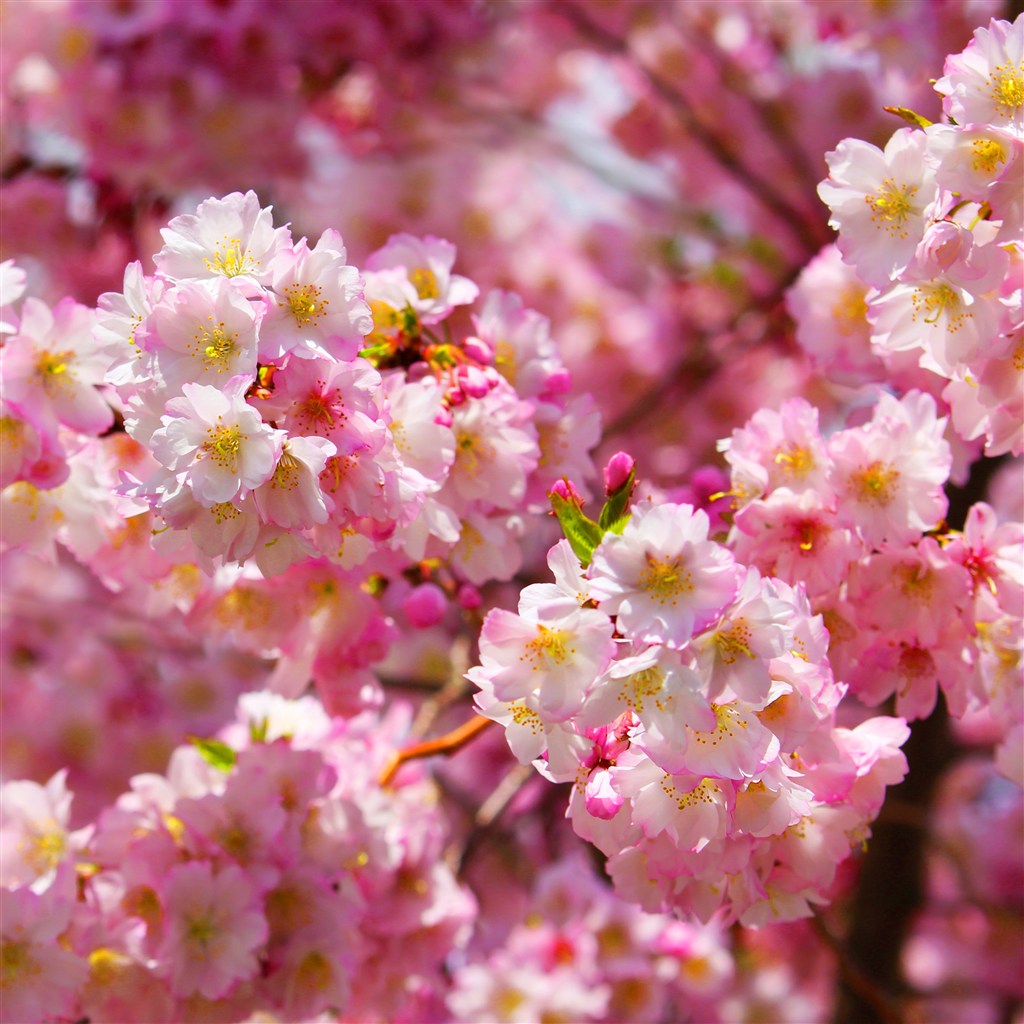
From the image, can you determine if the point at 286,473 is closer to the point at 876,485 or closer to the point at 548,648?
the point at 548,648

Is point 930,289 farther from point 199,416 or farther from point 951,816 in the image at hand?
point 951,816

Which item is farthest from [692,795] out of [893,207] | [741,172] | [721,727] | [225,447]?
[741,172]

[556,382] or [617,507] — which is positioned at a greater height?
[617,507]

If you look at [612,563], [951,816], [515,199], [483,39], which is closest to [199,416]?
[612,563]

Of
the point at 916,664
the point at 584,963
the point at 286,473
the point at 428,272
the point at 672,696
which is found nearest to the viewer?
the point at 672,696

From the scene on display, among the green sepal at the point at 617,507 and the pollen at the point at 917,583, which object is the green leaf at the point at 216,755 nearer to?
the green sepal at the point at 617,507

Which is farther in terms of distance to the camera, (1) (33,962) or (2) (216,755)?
(2) (216,755)

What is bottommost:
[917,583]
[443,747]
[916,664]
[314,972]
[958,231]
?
[314,972]
